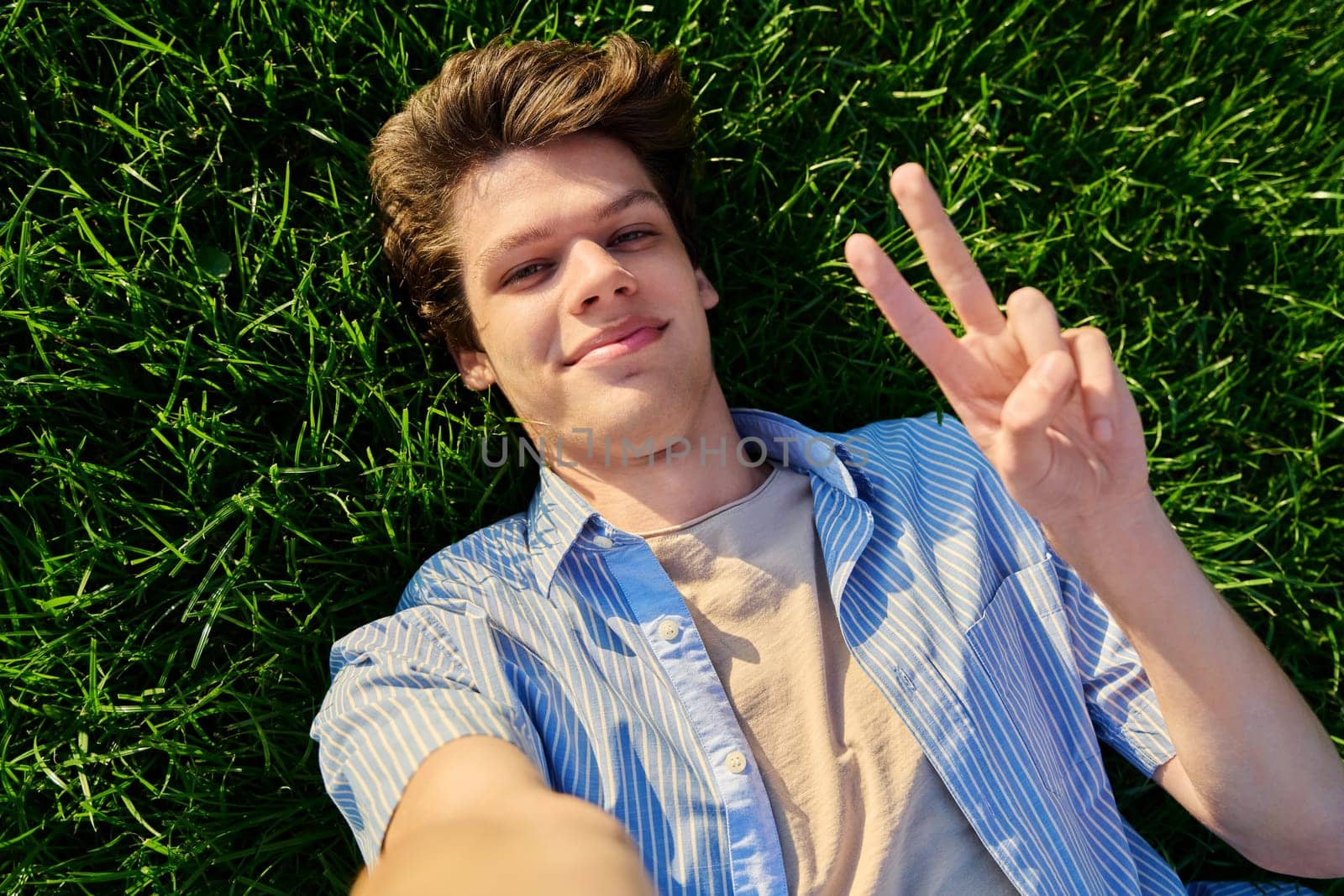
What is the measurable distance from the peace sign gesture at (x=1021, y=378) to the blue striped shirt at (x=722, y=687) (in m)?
0.61

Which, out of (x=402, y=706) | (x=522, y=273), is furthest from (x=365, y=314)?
(x=402, y=706)

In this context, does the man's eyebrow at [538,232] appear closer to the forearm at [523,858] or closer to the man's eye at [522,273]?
the man's eye at [522,273]

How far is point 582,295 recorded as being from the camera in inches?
93.2

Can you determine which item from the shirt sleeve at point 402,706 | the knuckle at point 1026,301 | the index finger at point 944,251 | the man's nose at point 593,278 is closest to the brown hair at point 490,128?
the man's nose at point 593,278

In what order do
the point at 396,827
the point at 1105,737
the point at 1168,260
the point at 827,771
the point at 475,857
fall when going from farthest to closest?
1. the point at 1168,260
2. the point at 1105,737
3. the point at 827,771
4. the point at 396,827
5. the point at 475,857

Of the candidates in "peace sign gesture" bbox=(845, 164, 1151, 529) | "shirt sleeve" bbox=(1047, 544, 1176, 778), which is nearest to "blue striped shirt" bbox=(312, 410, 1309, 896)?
"shirt sleeve" bbox=(1047, 544, 1176, 778)

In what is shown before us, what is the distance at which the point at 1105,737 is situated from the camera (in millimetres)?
2578

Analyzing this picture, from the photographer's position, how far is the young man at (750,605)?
1867 millimetres

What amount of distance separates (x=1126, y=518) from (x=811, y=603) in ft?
2.64

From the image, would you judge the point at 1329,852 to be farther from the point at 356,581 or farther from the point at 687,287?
the point at 356,581

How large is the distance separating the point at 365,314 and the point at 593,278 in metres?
0.93

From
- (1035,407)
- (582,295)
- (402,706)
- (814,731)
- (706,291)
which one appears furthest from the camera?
(706,291)

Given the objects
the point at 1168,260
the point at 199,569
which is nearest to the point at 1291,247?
the point at 1168,260

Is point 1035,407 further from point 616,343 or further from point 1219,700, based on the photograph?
point 616,343
